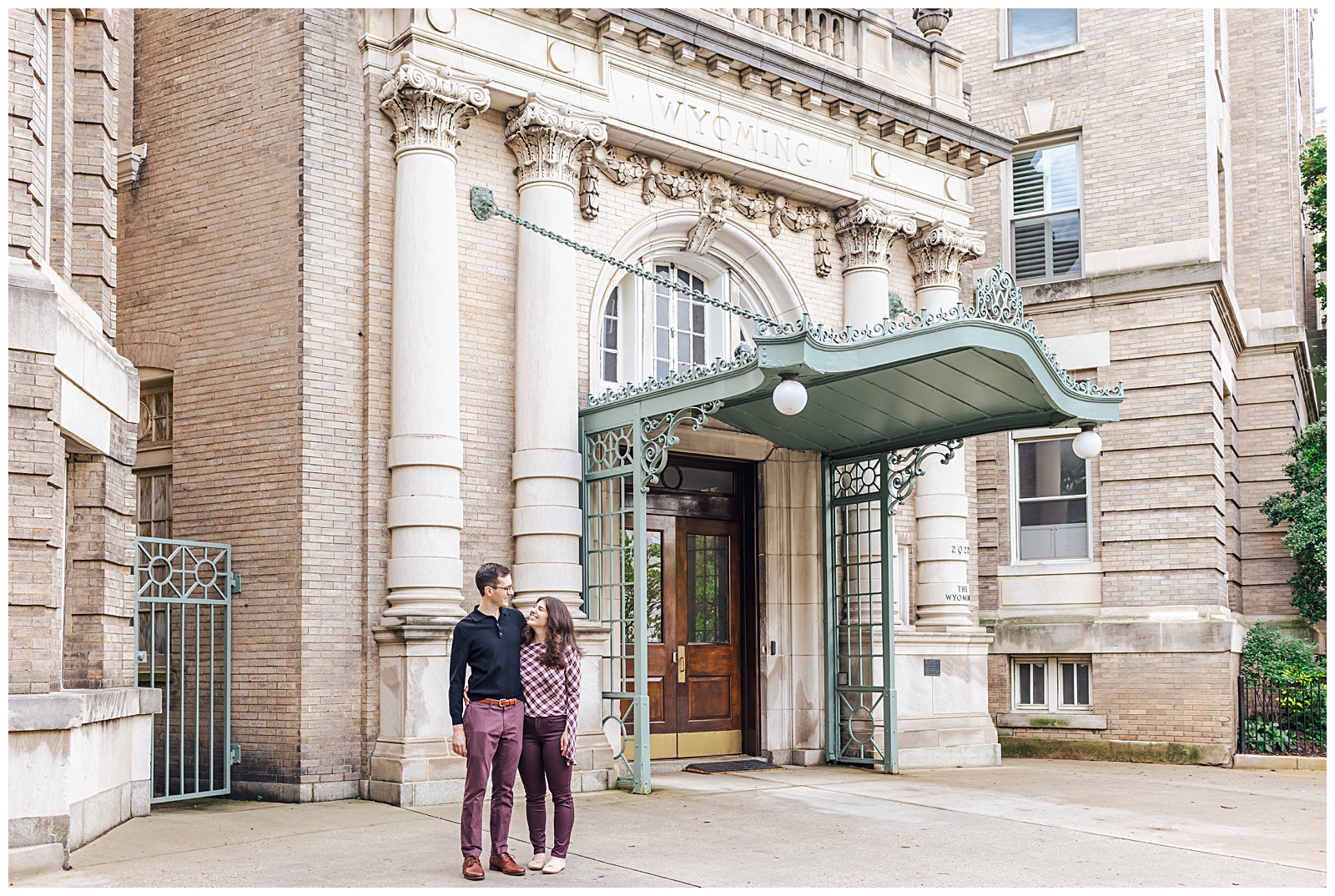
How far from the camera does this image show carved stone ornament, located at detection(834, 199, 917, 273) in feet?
53.3

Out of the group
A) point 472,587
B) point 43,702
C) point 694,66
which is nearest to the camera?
point 43,702

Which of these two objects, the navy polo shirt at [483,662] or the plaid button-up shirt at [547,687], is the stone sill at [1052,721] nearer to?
the plaid button-up shirt at [547,687]

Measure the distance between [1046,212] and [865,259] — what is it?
526 centimetres

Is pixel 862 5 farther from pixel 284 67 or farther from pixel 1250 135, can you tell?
pixel 1250 135

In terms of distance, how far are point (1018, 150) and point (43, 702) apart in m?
16.8

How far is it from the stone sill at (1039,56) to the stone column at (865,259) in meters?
5.70

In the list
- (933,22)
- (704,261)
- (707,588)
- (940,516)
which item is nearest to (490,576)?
(707,588)

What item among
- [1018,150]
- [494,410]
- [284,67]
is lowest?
[494,410]

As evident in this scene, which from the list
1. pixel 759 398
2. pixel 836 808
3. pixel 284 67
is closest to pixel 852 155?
pixel 759 398

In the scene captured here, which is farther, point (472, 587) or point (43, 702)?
point (472, 587)

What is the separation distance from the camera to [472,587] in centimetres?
1255

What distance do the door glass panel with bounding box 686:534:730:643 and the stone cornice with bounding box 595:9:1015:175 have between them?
17.2ft

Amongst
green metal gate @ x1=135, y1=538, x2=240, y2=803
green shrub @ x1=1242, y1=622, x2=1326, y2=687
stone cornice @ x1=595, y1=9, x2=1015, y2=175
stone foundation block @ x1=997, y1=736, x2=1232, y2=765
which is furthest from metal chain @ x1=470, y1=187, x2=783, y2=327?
green shrub @ x1=1242, y1=622, x2=1326, y2=687

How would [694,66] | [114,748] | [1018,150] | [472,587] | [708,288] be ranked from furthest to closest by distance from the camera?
1. [1018,150]
2. [708,288]
3. [694,66]
4. [472,587]
5. [114,748]
